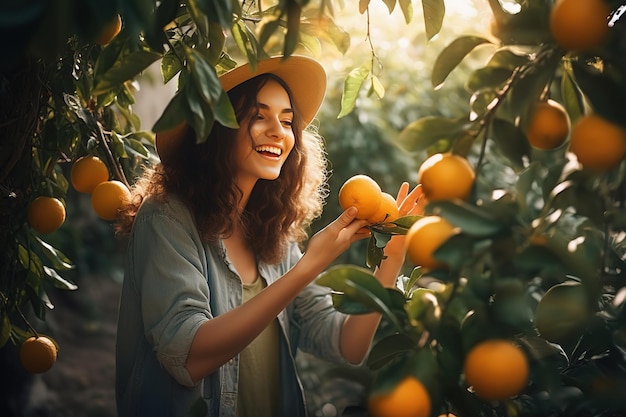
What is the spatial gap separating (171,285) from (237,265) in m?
0.30

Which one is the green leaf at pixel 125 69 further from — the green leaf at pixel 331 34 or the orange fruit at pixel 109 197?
the orange fruit at pixel 109 197

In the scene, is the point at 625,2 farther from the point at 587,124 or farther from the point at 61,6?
the point at 61,6

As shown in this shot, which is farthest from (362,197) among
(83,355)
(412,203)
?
(83,355)

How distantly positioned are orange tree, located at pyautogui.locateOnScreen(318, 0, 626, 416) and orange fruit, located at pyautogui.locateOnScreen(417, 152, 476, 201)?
14 mm

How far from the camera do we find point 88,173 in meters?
1.48

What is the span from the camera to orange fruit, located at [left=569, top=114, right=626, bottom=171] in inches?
28.4

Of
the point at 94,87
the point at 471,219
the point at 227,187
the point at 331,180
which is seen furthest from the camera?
the point at 331,180

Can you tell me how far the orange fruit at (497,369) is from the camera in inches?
28.1

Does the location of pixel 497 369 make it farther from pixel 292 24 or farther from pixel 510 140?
pixel 292 24

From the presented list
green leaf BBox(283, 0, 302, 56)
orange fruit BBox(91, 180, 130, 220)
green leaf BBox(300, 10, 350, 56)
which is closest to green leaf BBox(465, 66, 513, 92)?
green leaf BBox(283, 0, 302, 56)

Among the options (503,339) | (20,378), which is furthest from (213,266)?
(20,378)

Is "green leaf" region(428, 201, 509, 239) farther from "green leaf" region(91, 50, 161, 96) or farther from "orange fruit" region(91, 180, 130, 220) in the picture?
"orange fruit" region(91, 180, 130, 220)

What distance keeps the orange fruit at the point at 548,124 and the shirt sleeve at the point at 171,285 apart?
0.75m

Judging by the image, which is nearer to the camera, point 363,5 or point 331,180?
point 363,5
